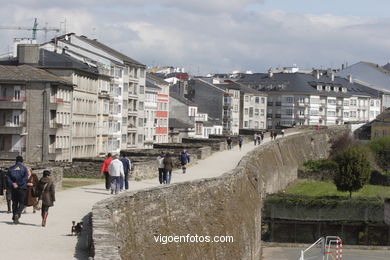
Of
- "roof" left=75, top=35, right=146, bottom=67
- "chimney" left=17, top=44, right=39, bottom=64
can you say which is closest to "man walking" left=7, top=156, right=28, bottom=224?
"chimney" left=17, top=44, right=39, bottom=64

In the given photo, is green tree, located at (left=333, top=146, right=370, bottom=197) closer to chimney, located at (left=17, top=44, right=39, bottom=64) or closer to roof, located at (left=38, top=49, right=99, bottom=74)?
roof, located at (left=38, top=49, right=99, bottom=74)

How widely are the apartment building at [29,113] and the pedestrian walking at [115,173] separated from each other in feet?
133

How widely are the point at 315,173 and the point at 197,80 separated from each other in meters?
54.5

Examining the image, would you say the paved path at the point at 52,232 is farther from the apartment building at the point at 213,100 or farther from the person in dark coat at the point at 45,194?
the apartment building at the point at 213,100

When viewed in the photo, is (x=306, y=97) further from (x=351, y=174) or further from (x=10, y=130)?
(x=10, y=130)

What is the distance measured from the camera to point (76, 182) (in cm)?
3419

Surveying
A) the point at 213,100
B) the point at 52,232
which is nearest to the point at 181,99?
the point at 213,100

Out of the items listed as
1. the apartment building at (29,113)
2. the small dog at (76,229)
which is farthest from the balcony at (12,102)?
the small dog at (76,229)

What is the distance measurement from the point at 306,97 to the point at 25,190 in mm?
143070

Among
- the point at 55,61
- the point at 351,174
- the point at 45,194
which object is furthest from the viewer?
the point at 55,61

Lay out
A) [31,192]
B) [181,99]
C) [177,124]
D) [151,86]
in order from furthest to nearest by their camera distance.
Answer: [181,99], [177,124], [151,86], [31,192]

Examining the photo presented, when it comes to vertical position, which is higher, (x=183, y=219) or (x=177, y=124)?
(x=177, y=124)

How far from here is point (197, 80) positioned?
142m

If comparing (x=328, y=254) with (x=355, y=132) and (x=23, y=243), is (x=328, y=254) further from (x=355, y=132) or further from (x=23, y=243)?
(x=355, y=132)
